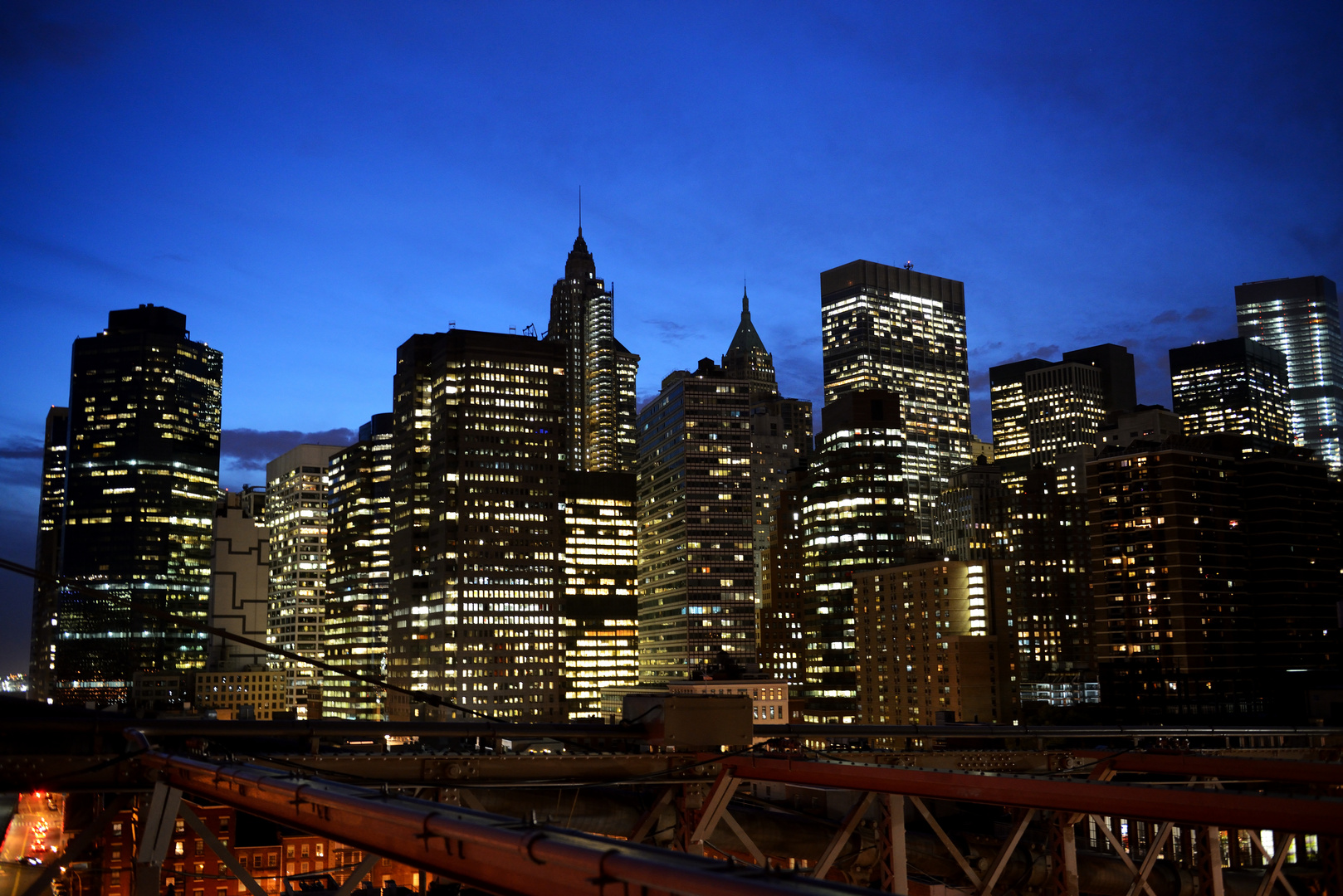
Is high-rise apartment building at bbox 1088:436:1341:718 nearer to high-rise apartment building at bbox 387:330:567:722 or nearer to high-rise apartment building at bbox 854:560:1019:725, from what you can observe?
high-rise apartment building at bbox 854:560:1019:725

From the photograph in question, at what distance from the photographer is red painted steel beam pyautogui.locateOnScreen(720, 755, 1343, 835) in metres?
12.8

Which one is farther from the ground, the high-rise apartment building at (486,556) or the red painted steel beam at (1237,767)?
the high-rise apartment building at (486,556)

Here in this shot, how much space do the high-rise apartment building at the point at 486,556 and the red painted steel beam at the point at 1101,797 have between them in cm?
17582

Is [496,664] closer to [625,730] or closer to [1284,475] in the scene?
[1284,475]

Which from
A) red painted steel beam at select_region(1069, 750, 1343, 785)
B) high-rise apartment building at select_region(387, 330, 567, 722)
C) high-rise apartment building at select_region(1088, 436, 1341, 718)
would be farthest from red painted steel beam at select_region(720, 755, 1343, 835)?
high-rise apartment building at select_region(387, 330, 567, 722)

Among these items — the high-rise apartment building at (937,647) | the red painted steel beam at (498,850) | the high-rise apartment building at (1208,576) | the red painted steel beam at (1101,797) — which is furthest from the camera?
the high-rise apartment building at (937,647)

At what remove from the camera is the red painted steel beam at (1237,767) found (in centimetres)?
1927

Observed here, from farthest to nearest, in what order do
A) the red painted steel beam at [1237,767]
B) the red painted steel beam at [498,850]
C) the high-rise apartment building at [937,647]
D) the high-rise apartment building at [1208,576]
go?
1. the high-rise apartment building at [937,647]
2. the high-rise apartment building at [1208,576]
3. the red painted steel beam at [1237,767]
4. the red painted steel beam at [498,850]

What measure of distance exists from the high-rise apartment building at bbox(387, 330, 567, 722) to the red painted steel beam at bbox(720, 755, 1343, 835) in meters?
176

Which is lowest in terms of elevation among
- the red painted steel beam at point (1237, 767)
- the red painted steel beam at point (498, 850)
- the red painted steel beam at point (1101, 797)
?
the red painted steel beam at point (1237, 767)

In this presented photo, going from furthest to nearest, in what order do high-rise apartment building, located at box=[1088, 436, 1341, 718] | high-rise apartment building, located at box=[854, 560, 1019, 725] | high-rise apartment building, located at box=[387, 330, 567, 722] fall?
high-rise apartment building, located at box=[387, 330, 567, 722] < high-rise apartment building, located at box=[854, 560, 1019, 725] < high-rise apartment building, located at box=[1088, 436, 1341, 718]

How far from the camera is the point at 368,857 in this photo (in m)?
12.8

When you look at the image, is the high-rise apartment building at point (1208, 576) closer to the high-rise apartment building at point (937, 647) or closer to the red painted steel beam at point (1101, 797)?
the high-rise apartment building at point (937, 647)

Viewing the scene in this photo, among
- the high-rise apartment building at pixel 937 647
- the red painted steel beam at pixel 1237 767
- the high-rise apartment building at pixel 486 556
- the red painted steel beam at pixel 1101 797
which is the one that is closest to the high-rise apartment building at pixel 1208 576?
the high-rise apartment building at pixel 937 647
